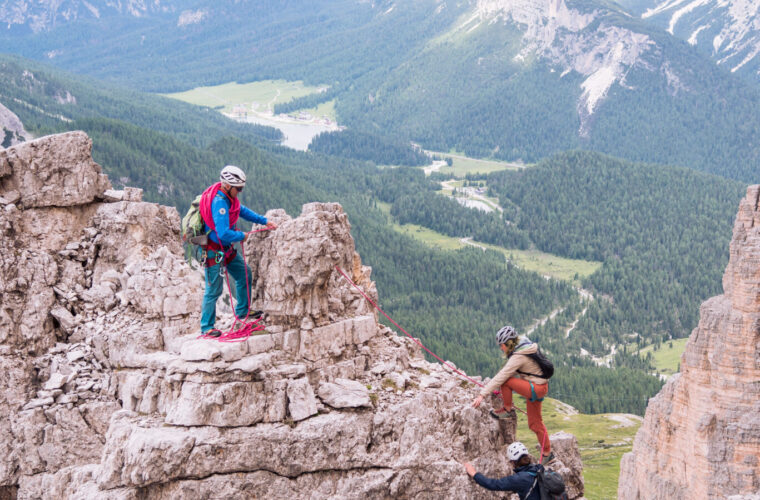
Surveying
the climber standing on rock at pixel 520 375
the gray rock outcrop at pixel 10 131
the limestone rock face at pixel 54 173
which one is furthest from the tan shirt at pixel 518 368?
the gray rock outcrop at pixel 10 131

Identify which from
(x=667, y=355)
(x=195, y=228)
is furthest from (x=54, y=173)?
(x=667, y=355)

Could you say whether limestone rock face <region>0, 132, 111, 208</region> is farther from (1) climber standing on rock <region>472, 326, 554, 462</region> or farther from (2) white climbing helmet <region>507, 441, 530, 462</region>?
(2) white climbing helmet <region>507, 441, 530, 462</region>

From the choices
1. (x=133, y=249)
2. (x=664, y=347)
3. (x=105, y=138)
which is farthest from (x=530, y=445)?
(x=105, y=138)

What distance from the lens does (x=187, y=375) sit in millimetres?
24391

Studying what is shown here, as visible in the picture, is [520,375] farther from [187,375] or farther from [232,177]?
[232,177]

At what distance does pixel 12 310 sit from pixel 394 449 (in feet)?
51.5

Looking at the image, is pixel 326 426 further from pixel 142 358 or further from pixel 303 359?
pixel 142 358

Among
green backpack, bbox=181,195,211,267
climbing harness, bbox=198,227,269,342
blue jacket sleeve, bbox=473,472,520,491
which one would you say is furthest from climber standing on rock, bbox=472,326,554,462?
green backpack, bbox=181,195,211,267

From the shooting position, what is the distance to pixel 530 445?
88.6 meters

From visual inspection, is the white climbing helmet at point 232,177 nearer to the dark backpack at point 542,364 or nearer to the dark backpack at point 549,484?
the dark backpack at point 542,364

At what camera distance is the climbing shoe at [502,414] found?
2689cm

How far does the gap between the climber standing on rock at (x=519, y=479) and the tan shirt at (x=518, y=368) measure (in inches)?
88.1

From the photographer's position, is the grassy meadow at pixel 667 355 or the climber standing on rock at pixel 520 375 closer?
the climber standing on rock at pixel 520 375

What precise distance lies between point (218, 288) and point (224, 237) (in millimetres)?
2372
